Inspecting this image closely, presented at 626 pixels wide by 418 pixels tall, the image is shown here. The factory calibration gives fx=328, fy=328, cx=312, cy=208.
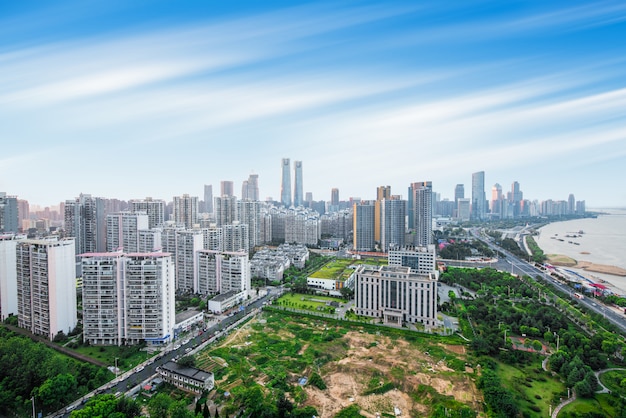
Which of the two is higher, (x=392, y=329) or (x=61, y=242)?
(x=61, y=242)

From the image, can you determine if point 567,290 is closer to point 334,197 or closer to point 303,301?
point 303,301

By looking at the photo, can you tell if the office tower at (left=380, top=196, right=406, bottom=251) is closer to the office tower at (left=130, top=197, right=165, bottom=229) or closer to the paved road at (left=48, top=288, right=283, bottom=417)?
the paved road at (left=48, top=288, right=283, bottom=417)

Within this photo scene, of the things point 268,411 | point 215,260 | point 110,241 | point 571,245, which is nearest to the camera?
point 268,411

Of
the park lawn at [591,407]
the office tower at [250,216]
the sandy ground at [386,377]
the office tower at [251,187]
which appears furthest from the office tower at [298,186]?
the park lawn at [591,407]

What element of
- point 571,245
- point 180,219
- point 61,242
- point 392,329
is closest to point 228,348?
point 392,329

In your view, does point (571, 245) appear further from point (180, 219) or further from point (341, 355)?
point (180, 219)

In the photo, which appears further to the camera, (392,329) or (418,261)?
(418,261)

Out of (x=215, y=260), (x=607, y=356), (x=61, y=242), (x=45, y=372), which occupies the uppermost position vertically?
(x=61, y=242)
